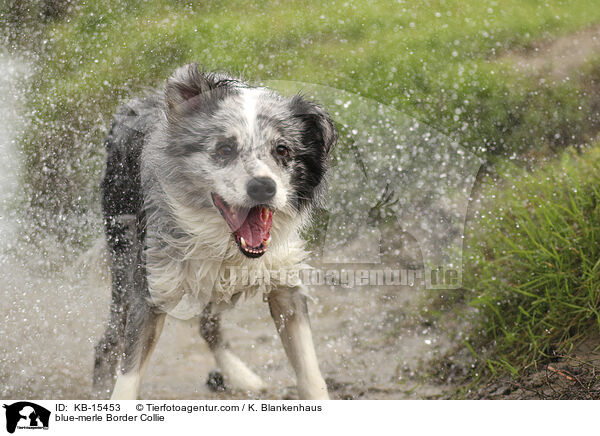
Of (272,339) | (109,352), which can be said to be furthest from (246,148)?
(109,352)

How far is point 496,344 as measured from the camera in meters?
2.60

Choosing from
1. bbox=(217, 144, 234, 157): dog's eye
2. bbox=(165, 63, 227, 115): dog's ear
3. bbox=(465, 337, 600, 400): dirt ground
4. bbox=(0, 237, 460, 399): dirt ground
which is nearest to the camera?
bbox=(217, 144, 234, 157): dog's eye

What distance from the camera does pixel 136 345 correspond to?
2.26 meters

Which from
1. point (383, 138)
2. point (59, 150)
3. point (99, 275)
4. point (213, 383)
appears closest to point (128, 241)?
point (99, 275)

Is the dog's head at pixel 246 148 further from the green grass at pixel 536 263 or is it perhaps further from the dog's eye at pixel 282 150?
the green grass at pixel 536 263

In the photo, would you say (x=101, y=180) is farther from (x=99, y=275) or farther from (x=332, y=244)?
(x=332, y=244)

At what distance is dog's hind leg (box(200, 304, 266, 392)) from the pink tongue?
2.03 ft

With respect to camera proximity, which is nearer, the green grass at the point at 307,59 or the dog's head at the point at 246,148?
the dog's head at the point at 246,148

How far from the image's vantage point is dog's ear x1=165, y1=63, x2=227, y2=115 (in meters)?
2.14

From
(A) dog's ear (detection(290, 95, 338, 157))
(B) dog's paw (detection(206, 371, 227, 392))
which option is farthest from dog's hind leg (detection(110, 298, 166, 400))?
(A) dog's ear (detection(290, 95, 338, 157))

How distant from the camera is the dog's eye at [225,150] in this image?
1982 mm

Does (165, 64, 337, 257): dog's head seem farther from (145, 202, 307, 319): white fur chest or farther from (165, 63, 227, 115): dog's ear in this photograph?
(145, 202, 307, 319): white fur chest

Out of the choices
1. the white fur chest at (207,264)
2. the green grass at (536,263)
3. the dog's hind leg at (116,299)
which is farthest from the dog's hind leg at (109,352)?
the green grass at (536,263)
